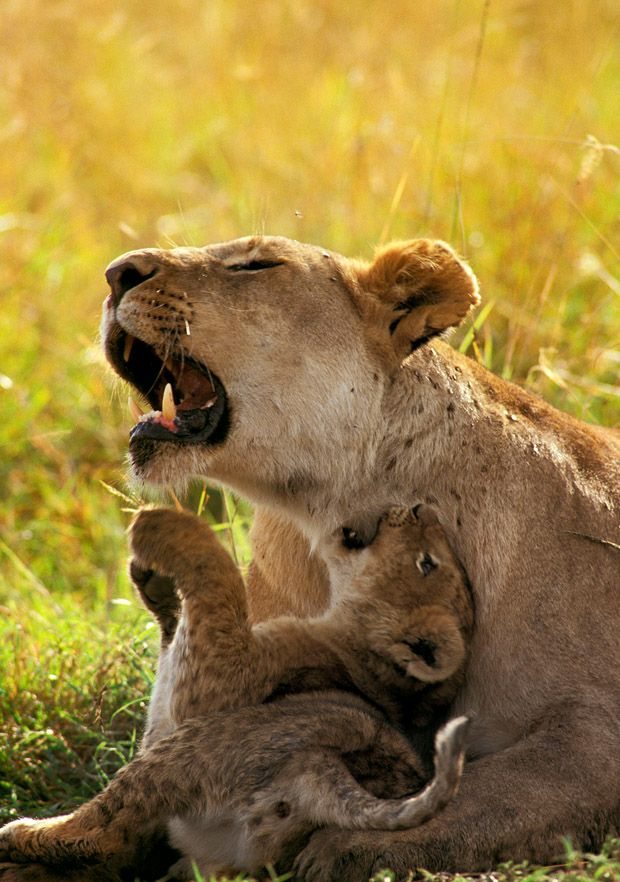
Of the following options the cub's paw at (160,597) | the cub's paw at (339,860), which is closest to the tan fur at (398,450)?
the cub's paw at (160,597)

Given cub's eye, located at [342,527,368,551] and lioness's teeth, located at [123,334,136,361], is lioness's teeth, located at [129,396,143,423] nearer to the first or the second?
lioness's teeth, located at [123,334,136,361]

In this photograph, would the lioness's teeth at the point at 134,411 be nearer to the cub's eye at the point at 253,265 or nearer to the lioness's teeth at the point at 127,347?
the lioness's teeth at the point at 127,347

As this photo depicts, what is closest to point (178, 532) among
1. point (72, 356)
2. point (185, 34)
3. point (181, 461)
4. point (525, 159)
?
point (181, 461)

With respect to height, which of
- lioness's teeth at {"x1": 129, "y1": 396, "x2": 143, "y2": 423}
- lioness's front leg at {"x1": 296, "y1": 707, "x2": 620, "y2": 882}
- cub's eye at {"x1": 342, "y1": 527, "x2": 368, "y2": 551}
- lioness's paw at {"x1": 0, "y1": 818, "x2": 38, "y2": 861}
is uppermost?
lioness's teeth at {"x1": 129, "y1": 396, "x2": 143, "y2": 423}

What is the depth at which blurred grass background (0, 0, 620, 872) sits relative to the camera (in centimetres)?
567

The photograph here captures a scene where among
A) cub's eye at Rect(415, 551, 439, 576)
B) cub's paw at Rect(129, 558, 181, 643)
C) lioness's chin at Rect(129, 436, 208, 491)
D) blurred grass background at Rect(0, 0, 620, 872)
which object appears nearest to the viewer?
cub's eye at Rect(415, 551, 439, 576)

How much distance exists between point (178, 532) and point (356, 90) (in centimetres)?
789

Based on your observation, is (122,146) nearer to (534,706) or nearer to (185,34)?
(185,34)

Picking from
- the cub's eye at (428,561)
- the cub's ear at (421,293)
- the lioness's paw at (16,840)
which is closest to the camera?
the lioness's paw at (16,840)

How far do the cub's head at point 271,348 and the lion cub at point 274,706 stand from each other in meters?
0.24

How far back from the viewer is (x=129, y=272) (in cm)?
445

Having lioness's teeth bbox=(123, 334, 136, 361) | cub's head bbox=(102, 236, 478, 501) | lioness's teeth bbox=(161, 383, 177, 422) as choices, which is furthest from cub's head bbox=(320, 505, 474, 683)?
lioness's teeth bbox=(123, 334, 136, 361)

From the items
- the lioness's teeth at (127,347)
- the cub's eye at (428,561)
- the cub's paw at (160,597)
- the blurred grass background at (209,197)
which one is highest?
the lioness's teeth at (127,347)

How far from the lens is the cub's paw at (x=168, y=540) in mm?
4242
